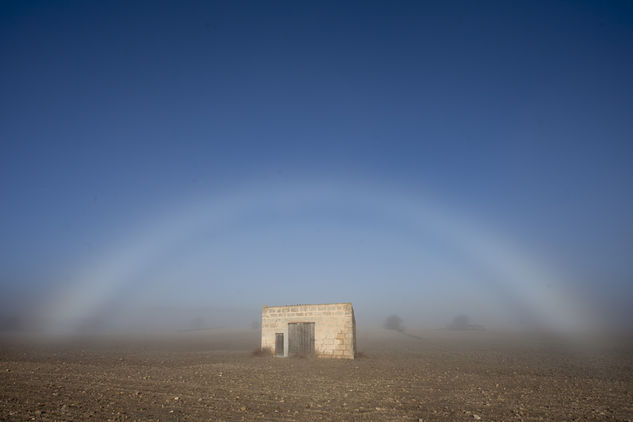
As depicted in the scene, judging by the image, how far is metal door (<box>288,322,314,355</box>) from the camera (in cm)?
2475

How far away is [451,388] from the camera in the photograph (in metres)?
13.6

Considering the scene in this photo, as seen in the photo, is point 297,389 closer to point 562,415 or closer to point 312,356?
point 562,415

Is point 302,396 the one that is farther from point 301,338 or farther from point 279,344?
point 279,344

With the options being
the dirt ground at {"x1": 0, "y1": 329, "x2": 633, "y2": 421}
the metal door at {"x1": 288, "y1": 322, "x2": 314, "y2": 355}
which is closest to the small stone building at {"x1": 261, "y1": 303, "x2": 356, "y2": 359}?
the metal door at {"x1": 288, "y1": 322, "x2": 314, "y2": 355}

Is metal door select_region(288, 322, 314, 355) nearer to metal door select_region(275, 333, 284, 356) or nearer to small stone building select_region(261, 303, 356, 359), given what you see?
small stone building select_region(261, 303, 356, 359)

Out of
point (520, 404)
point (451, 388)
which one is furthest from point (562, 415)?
point (451, 388)

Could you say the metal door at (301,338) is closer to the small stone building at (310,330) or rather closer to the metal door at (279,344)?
the small stone building at (310,330)

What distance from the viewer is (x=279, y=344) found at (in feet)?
84.7

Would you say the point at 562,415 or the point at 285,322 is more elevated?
the point at 285,322

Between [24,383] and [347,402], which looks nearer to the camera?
[347,402]

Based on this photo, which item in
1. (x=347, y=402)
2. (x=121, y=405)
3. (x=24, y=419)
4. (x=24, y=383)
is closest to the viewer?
(x=24, y=419)

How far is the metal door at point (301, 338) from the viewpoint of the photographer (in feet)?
81.2

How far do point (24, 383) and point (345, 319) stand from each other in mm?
16923

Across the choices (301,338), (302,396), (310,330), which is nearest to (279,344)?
(301,338)
